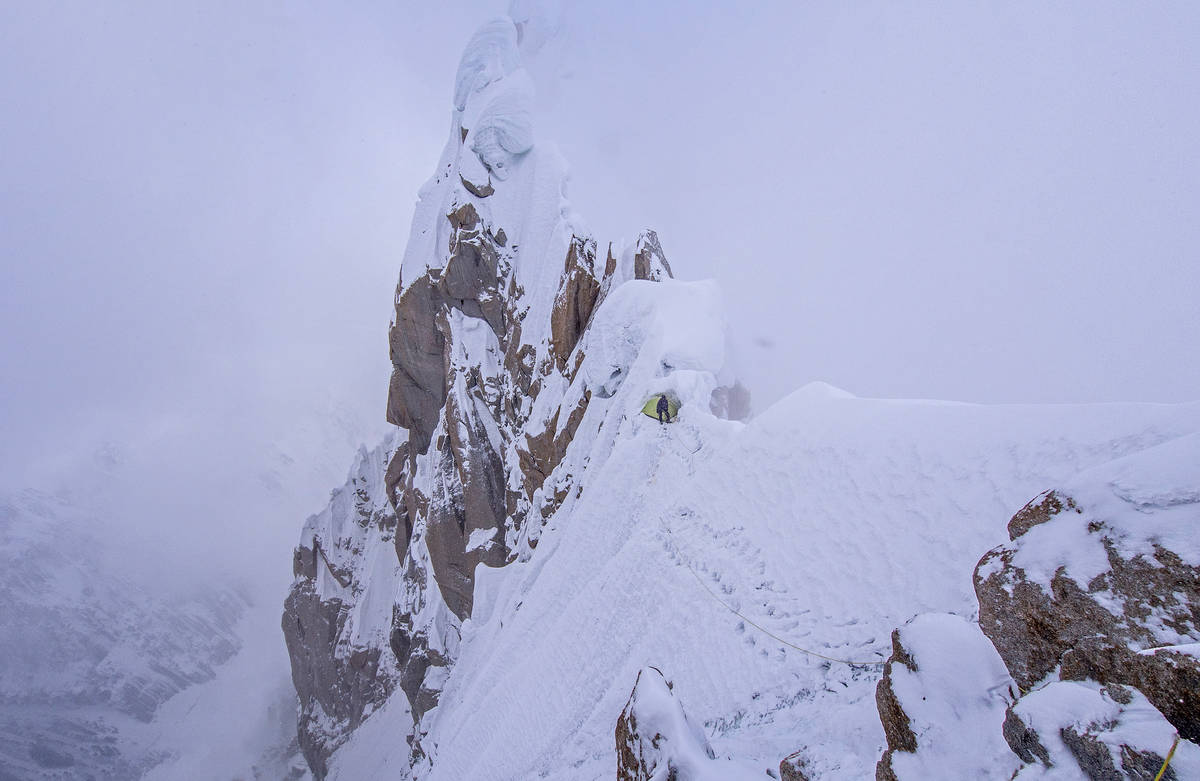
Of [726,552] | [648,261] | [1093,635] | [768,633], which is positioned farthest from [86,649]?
[1093,635]

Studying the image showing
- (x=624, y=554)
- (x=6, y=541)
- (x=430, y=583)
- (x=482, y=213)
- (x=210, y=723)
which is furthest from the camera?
(x=6, y=541)

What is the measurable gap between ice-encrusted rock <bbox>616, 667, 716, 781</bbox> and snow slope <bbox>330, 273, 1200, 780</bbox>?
39.4 inches

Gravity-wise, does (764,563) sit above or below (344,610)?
below

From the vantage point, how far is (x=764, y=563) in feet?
29.7

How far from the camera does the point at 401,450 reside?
44.9 m

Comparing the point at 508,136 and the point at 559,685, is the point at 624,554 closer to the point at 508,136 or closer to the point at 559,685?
the point at 559,685

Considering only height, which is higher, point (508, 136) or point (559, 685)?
point (508, 136)

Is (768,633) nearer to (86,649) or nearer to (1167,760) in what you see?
(1167,760)

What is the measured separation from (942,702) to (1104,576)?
5.30ft

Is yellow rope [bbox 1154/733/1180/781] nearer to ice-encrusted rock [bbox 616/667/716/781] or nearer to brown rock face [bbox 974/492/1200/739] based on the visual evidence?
brown rock face [bbox 974/492/1200/739]

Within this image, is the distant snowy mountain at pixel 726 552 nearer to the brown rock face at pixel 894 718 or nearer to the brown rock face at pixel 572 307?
the brown rock face at pixel 894 718

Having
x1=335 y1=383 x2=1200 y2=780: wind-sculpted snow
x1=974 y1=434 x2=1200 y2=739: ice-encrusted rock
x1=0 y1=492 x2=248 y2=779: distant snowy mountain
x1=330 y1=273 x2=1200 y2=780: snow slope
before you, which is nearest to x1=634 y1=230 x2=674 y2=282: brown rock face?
x1=330 y1=273 x2=1200 y2=780: snow slope

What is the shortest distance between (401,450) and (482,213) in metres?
23.7

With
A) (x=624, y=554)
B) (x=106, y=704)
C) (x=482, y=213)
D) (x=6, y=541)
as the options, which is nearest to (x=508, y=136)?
(x=482, y=213)
